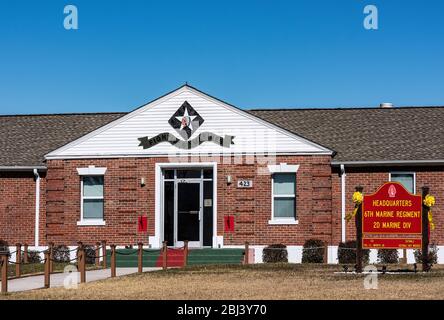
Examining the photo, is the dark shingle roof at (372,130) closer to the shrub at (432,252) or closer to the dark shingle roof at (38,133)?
the shrub at (432,252)

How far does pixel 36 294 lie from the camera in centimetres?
1977

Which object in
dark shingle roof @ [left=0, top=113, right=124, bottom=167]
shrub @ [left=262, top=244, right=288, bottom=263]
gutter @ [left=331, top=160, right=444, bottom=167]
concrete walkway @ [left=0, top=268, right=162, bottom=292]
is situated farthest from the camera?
dark shingle roof @ [left=0, top=113, right=124, bottom=167]

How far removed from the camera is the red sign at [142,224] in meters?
33.0

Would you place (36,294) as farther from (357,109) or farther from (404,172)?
(357,109)

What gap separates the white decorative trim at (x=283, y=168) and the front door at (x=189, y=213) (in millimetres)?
2604

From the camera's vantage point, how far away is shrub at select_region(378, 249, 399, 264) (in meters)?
31.3

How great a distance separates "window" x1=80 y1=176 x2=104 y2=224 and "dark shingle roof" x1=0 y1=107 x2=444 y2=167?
2.01 metres

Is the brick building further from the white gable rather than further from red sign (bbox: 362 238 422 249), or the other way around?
red sign (bbox: 362 238 422 249)

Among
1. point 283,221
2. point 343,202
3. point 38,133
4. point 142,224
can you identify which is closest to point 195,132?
point 142,224

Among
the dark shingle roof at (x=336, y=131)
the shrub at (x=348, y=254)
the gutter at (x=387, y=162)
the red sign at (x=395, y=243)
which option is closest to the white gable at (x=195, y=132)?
the gutter at (x=387, y=162)

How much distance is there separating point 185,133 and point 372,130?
24.0ft

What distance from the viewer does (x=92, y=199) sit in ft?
111

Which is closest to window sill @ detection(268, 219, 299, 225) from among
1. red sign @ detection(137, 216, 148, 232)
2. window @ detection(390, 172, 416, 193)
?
window @ detection(390, 172, 416, 193)
